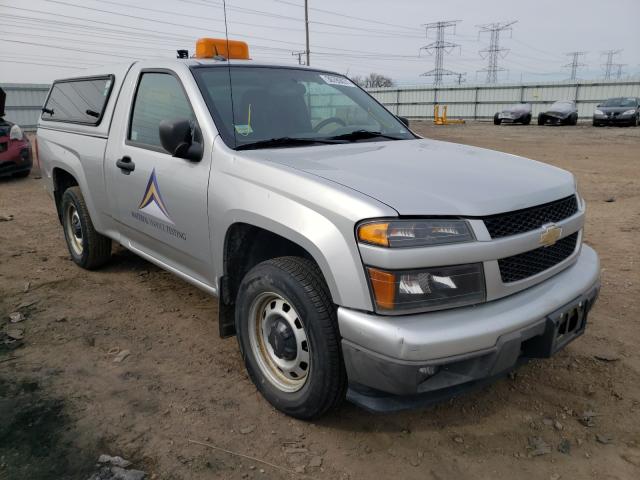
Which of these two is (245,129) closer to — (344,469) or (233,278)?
(233,278)

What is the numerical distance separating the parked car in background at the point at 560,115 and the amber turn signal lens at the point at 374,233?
93.7 ft

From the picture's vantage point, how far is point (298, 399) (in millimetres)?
2451

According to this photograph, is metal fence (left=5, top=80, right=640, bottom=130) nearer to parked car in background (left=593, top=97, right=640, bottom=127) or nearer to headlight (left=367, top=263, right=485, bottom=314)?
parked car in background (left=593, top=97, right=640, bottom=127)

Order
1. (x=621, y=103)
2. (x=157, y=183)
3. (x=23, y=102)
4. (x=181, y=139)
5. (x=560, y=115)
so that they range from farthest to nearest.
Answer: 1. (x=560, y=115)
2. (x=621, y=103)
3. (x=23, y=102)
4. (x=157, y=183)
5. (x=181, y=139)

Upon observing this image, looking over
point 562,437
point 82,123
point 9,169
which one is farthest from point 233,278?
point 9,169

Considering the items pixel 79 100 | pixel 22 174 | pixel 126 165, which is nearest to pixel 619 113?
pixel 22 174

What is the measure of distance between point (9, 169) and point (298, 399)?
10.2 metres

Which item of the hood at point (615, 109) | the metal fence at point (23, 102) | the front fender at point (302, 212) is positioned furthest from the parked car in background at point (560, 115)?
the front fender at point (302, 212)

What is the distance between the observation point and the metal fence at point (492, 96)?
33.2 meters

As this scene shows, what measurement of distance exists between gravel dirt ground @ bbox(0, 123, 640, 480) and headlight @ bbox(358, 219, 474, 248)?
3.42ft

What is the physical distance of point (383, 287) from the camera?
Result: 6.52ft

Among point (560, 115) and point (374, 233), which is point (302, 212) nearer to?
point (374, 233)

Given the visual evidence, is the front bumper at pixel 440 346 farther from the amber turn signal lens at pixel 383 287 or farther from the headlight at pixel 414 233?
the headlight at pixel 414 233

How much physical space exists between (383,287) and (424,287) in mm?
170
